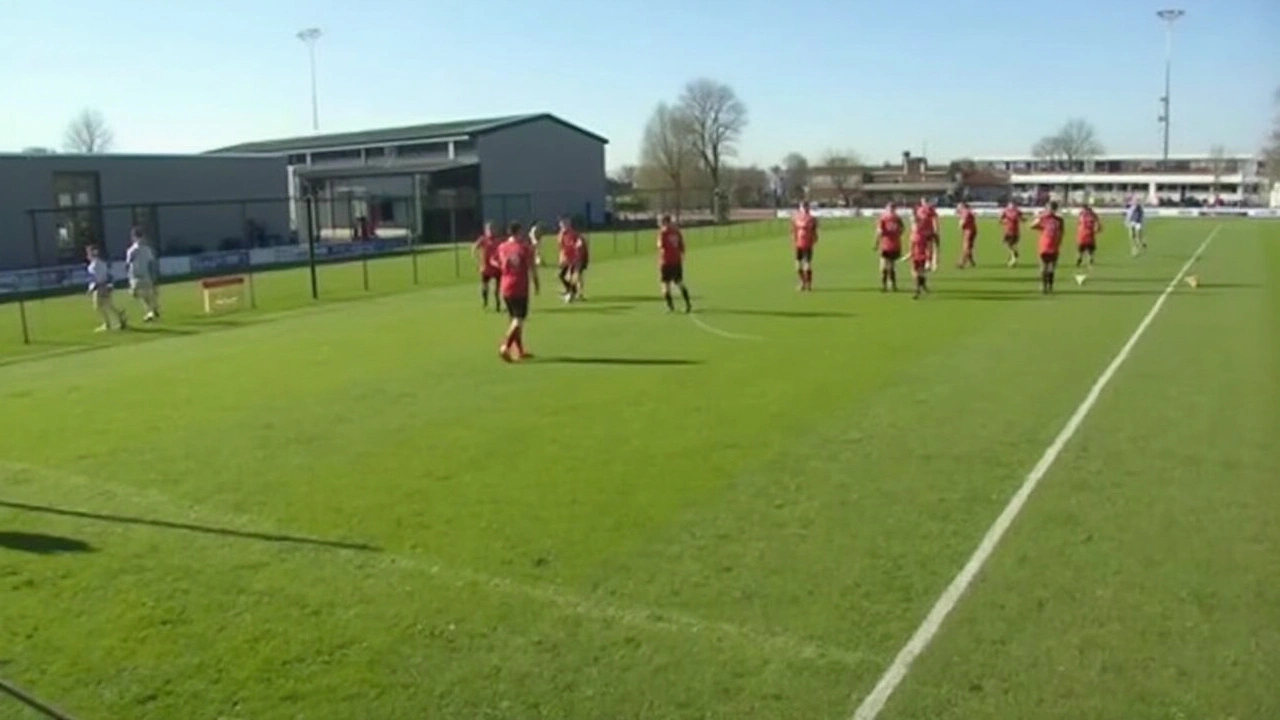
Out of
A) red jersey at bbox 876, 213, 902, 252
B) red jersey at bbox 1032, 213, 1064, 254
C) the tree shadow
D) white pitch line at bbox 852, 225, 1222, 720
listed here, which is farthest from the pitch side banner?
Result: white pitch line at bbox 852, 225, 1222, 720

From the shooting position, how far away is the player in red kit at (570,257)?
25.1 metres

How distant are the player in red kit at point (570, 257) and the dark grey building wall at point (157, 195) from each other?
63.8 ft

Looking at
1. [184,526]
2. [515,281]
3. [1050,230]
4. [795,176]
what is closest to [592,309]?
[515,281]

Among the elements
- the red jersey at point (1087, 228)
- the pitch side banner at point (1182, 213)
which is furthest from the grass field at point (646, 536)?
the pitch side banner at point (1182, 213)

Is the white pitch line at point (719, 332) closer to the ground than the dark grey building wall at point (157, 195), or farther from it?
closer to the ground

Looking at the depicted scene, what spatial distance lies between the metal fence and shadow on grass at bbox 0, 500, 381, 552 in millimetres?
14066

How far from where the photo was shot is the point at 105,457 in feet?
34.3

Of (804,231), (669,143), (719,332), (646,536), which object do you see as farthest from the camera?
(669,143)

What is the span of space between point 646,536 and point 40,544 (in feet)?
14.0

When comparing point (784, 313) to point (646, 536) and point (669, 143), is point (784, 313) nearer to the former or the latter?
point (646, 536)

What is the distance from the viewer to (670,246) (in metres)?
21.4

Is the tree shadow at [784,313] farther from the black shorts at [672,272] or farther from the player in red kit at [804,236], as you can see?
the player in red kit at [804,236]

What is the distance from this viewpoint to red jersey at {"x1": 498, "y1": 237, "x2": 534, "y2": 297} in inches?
621

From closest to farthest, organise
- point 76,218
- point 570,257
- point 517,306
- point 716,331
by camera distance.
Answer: point 517,306 < point 716,331 < point 570,257 < point 76,218
